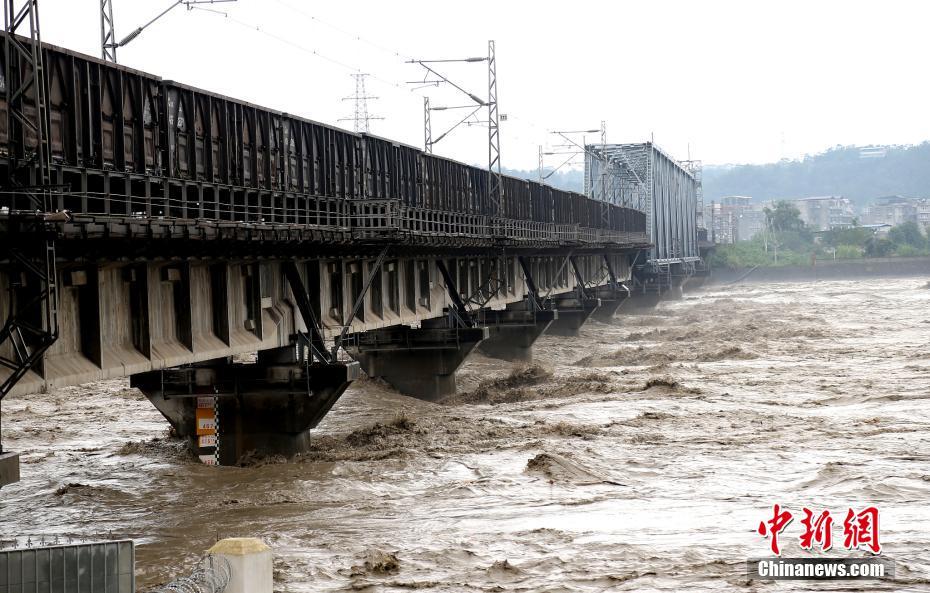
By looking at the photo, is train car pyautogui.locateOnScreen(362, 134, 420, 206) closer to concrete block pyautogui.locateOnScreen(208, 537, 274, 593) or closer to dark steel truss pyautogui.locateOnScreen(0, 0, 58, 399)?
dark steel truss pyautogui.locateOnScreen(0, 0, 58, 399)

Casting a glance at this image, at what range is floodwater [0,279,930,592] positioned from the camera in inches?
668

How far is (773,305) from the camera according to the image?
9419 cm

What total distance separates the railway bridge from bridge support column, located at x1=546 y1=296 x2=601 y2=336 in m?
20.2

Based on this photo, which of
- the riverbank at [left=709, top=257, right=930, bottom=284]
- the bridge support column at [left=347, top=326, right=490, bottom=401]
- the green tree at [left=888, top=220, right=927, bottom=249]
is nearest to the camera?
the bridge support column at [left=347, top=326, right=490, bottom=401]

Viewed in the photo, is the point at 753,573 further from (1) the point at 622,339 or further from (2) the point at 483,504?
(1) the point at 622,339

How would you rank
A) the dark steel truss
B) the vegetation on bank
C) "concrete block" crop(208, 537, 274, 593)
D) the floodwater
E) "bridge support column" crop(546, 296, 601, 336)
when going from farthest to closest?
the vegetation on bank → "bridge support column" crop(546, 296, 601, 336) → the floodwater → the dark steel truss → "concrete block" crop(208, 537, 274, 593)

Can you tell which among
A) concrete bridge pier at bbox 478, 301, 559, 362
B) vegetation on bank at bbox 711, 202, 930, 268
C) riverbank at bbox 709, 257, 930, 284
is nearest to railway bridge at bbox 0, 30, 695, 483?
concrete bridge pier at bbox 478, 301, 559, 362

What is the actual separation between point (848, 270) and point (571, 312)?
301ft

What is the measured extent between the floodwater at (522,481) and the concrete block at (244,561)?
4.01 m

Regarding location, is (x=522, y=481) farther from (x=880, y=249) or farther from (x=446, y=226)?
(x=880, y=249)

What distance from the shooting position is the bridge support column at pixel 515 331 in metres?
51.4

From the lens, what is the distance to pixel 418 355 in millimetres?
39594

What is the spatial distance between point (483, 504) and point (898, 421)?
13.3 meters

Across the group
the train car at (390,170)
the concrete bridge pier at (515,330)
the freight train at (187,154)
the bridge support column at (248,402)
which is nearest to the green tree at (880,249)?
the concrete bridge pier at (515,330)
